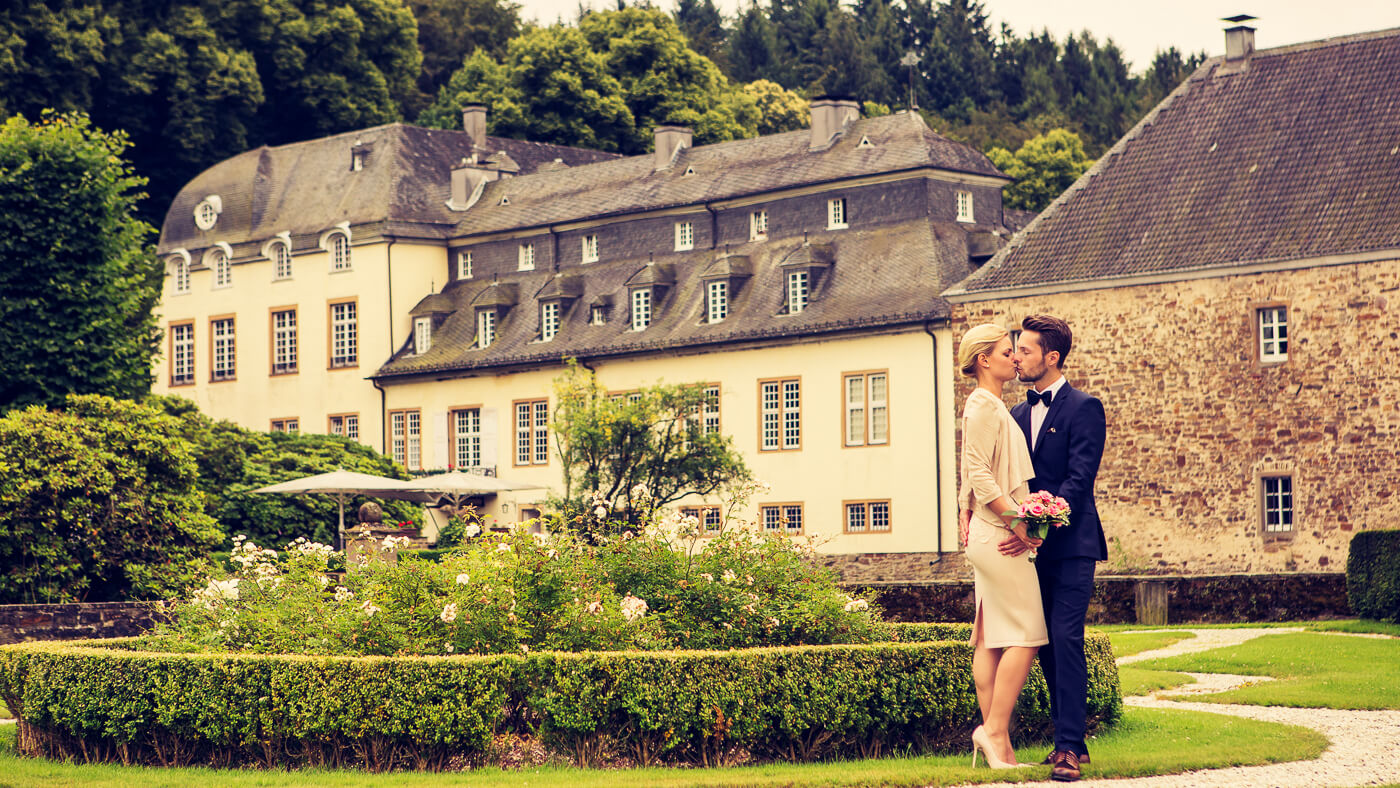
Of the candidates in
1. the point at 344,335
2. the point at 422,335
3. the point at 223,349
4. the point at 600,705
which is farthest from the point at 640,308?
the point at 600,705

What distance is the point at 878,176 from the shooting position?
48531mm

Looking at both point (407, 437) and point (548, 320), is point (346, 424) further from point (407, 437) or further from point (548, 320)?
point (548, 320)

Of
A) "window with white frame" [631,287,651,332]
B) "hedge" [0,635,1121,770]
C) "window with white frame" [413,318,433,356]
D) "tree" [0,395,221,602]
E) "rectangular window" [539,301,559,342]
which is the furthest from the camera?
"window with white frame" [413,318,433,356]

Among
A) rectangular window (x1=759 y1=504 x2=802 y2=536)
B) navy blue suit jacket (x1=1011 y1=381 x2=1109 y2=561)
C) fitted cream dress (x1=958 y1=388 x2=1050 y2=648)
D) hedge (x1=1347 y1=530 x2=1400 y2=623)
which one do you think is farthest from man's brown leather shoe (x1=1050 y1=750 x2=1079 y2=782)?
rectangular window (x1=759 y1=504 x2=802 y2=536)

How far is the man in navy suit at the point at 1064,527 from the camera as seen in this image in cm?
1146

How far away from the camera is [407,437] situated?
56188 millimetres

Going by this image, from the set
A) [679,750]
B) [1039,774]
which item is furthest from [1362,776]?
[679,750]

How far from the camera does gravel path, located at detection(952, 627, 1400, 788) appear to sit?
11414mm

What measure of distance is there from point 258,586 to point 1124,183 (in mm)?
27259

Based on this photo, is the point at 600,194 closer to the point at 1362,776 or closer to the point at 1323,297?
the point at 1323,297

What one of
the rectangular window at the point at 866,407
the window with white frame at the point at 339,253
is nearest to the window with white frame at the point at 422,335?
the window with white frame at the point at 339,253

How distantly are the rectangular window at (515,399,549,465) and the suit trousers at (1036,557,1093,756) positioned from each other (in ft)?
135

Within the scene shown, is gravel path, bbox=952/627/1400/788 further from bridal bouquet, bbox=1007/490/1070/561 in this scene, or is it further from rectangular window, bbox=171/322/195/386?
rectangular window, bbox=171/322/195/386

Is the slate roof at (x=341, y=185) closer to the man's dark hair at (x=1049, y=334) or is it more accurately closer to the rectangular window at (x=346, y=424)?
the rectangular window at (x=346, y=424)
